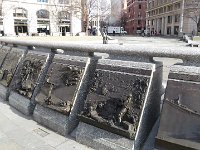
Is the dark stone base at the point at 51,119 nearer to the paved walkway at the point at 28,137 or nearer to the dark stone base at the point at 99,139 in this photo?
the paved walkway at the point at 28,137

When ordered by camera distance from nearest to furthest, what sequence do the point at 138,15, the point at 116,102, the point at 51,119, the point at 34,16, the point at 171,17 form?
the point at 116,102 → the point at 51,119 → the point at 34,16 → the point at 171,17 → the point at 138,15

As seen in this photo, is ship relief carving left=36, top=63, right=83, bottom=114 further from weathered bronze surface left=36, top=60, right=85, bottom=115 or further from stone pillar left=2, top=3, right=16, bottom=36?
stone pillar left=2, top=3, right=16, bottom=36

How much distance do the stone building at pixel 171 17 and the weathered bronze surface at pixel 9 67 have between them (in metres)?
37.6

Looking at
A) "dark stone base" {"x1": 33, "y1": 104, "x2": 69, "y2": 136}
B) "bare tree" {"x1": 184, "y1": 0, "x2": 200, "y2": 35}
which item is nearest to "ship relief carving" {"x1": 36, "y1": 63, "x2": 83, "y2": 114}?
"dark stone base" {"x1": 33, "y1": 104, "x2": 69, "y2": 136}

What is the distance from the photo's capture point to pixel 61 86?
4.52 meters

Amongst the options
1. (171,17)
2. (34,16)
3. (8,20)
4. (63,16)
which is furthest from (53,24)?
(171,17)

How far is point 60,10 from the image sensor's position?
4444 centimetres

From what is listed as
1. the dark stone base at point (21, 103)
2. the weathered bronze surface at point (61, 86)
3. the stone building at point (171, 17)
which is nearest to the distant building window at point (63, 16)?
the stone building at point (171, 17)

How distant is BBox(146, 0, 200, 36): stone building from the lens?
43.6 metres

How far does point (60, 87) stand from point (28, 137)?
1069 millimetres

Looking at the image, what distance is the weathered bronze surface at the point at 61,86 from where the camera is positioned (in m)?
4.25

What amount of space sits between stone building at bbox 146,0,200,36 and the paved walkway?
Answer: 39323mm

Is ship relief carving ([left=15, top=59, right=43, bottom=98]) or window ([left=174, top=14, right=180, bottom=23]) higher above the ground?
window ([left=174, top=14, right=180, bottom=23])

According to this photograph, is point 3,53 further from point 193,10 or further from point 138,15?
point 138,15
